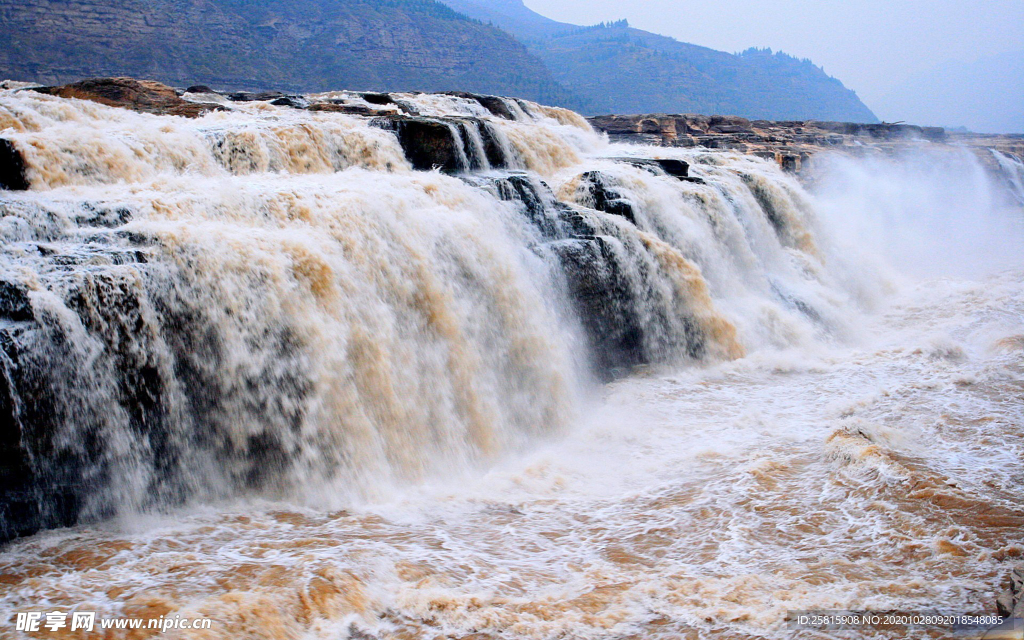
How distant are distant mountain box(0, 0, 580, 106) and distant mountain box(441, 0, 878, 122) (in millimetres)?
19859

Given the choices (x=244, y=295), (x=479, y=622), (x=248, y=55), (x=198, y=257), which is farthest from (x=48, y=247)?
(x=248, y=55)

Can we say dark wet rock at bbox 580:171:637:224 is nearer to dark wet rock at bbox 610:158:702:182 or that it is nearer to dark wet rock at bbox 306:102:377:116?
dark wet rock at bbox 610:158:702:182

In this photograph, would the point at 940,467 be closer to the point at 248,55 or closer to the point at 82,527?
the point at 82,527

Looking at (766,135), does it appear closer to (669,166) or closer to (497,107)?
(497,107)

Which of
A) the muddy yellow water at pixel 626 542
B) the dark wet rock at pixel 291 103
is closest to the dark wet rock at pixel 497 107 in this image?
the dark wet rock at pixel 291 103

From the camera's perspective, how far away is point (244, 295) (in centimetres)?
655

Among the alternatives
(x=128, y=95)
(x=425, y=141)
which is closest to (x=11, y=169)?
(x=425, y=141)

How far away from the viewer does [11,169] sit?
749cm

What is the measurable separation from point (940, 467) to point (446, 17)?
353 feet

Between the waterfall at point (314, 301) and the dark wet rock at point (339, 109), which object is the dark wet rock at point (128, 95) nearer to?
the waterfall at point (314, 301)

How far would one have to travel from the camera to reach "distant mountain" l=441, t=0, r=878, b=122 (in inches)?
5389

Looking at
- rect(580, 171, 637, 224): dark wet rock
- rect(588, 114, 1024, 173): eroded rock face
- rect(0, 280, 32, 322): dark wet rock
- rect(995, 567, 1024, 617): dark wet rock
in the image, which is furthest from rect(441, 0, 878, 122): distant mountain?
rect(995, 567, 1024, 617): dark wet rock

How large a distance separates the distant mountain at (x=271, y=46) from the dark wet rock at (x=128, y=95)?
42023mm

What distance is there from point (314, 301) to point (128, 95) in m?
9.65
